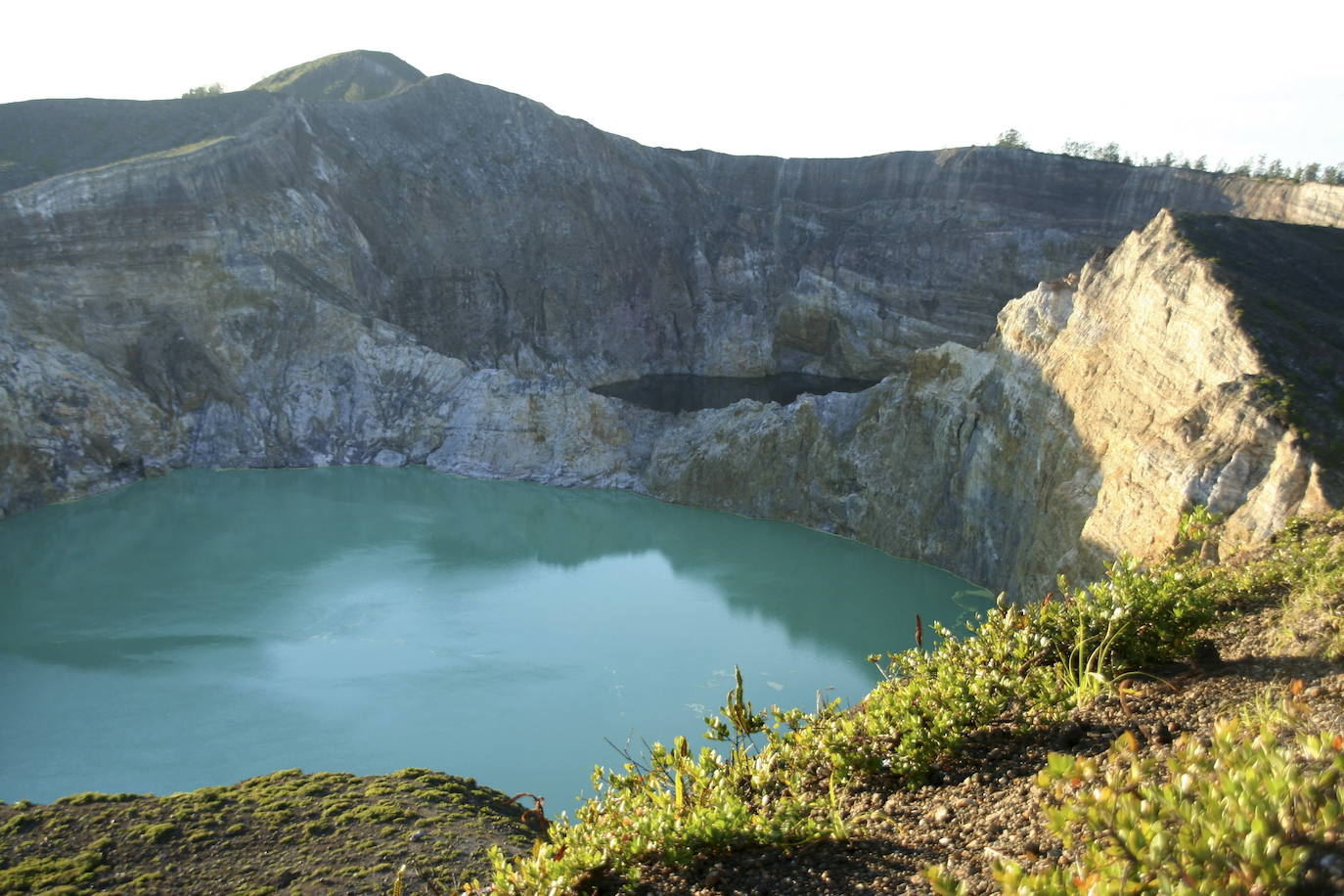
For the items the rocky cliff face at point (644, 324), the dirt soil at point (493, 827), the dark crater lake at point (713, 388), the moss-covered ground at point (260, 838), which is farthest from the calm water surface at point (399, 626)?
the dark crater lake at point (713, 388)

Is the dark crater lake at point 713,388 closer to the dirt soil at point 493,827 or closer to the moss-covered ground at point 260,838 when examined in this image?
the moss-covered ground at point 260,838

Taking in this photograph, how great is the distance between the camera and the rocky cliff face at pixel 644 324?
14.2 m

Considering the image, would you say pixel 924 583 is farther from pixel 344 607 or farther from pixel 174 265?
pixel 174 265

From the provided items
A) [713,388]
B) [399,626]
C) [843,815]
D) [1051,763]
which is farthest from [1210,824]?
[713,388]

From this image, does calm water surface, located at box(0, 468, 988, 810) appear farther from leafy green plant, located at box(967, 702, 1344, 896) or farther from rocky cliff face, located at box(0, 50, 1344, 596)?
leafy green plant, located at box(967, 702, 1344, 896)

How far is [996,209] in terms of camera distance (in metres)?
30.9

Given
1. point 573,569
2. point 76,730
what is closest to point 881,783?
point 76,730

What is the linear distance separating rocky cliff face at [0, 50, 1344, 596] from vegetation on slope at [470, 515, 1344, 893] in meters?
6.50

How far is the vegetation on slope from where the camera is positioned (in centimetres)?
213

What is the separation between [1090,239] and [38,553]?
2980 cm

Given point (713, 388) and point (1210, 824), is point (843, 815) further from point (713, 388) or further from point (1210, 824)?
point (713, 388)

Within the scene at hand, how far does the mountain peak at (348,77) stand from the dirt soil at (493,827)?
129 feet

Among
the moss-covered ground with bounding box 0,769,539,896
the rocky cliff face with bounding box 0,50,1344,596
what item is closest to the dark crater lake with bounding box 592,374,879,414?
the rocky cliff face with bounding box 0,50,1344,596

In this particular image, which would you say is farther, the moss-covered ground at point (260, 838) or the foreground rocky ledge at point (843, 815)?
the moss-covered ground at point (260, 838)
